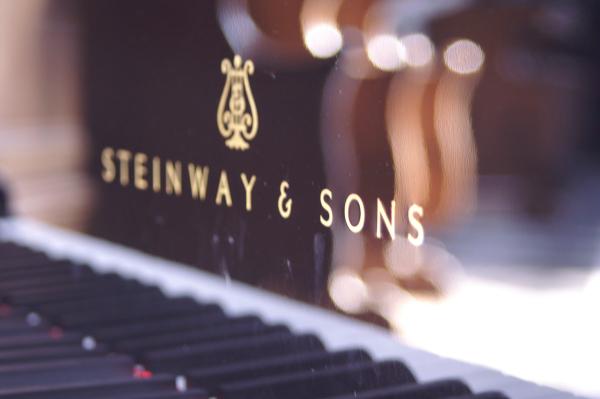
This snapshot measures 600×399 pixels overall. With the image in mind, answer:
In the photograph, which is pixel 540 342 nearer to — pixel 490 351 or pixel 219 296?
pixel 490 351

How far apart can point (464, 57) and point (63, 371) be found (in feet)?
1.63

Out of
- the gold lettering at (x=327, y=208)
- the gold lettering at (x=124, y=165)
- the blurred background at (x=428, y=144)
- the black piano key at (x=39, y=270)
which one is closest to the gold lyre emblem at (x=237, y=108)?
the blurred background at (x=428, y=144)

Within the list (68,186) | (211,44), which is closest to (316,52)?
(211,44)

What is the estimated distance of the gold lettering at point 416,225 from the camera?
1014mm

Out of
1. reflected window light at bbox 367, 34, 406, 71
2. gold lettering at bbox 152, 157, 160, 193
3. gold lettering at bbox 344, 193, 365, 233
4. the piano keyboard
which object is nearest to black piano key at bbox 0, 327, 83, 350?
the piano keyboard

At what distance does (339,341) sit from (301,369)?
0.05 metres

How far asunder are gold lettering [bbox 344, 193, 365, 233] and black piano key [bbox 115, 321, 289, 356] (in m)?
0.15

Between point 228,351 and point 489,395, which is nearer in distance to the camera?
point 489,395

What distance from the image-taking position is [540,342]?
89cm

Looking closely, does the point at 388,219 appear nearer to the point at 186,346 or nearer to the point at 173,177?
the point at 186,346

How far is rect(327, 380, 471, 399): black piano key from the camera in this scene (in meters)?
0.98

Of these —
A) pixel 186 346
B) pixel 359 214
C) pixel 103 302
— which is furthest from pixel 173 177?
pixel 359 214

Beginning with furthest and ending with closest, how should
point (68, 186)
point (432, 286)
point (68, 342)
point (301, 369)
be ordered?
point (68, 186), point (68, 342), point (301, 369), point (432, 286)

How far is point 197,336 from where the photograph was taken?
4.05 ft
